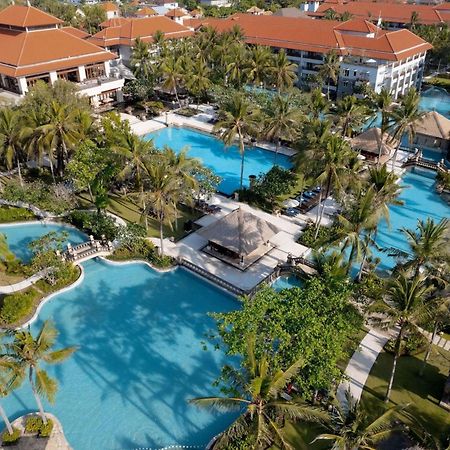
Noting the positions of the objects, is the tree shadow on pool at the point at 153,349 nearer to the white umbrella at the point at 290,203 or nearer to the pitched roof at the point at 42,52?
the white umbrella at the point at 290,203

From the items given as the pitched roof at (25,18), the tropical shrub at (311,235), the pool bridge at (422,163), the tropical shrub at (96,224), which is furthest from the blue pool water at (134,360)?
the pitched roof at (25,18)

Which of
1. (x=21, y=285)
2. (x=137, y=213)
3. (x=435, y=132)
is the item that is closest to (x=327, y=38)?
(x=435, y=132)

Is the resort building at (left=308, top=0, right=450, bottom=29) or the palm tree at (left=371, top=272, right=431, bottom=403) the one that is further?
the resort building at (left=308, top=0, right=450, bottom=29)

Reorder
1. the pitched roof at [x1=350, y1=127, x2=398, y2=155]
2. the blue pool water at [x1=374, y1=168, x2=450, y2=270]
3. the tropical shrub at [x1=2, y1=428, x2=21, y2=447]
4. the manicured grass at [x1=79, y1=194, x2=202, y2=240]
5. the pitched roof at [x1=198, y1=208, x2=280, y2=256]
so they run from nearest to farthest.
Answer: the tropical shrub at [x1=2, y1=428, x2=21, y2=447] → the pitched roof at [x1=198, y1=208, x2=280, y2=256] → the blue pool water at [x1=374, y1=168, x2=450, y2=270] → the manicured grass at [x1=79, y1=194, x2=202, y2=240] → the pitched roof at [x1=350, y1=127, x2=398, y2=155]

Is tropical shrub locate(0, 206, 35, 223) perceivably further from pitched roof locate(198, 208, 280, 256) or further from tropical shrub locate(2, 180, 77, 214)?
pitched roof locate(198, 208, 280, 256)

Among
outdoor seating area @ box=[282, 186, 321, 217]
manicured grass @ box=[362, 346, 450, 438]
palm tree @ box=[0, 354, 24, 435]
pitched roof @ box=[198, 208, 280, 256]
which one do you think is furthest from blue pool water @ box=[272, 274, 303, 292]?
palm tree @ box=[0, 354, 24, 435]

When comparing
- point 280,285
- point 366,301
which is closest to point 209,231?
point 280,285
